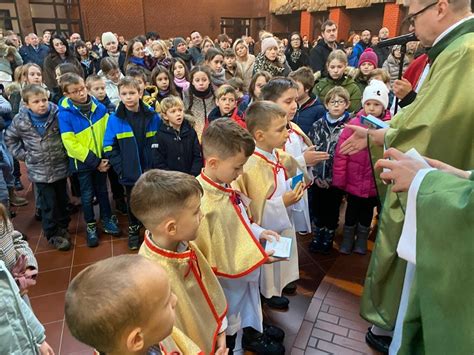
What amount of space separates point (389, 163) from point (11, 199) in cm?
453

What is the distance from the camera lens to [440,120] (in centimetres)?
185

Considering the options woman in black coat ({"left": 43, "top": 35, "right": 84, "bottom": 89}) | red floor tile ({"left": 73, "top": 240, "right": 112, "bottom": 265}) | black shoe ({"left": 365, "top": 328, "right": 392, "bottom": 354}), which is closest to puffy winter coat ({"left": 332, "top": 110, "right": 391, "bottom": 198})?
black shoe ({"left": 365, "top": 328, "right": 392, "bottom": 354})

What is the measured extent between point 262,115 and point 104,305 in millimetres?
1560

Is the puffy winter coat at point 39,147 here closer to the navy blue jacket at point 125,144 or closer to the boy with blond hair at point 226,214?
the navy blue jacket at point 125,144

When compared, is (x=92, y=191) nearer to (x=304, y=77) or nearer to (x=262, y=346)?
(x=262, y=346)

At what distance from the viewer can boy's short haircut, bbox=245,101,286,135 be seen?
2285mm

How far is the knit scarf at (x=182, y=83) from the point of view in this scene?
15.4ft

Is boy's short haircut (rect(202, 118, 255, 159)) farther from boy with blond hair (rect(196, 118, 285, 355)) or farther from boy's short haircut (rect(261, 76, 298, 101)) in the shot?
boy's short haircut (rect(261, 76, 298, 101))

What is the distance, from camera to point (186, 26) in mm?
18125

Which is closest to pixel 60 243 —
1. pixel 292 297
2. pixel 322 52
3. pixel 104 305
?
pixel 292 297

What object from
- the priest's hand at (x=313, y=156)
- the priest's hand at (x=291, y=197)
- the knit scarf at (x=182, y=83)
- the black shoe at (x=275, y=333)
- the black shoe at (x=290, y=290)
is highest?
the knit scarf at (x=182, y=83)

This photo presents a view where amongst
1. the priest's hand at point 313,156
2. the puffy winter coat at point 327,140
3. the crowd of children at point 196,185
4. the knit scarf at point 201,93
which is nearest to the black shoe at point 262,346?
the crowd of children at point 196,185

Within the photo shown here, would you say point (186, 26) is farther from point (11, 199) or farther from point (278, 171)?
point (278, 171)

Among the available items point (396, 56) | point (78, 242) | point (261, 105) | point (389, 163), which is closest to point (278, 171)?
point (261, 105)
